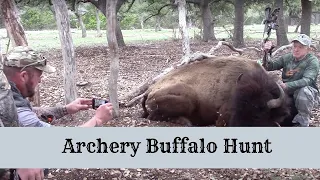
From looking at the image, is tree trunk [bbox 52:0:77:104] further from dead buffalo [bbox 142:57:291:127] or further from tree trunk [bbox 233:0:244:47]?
tree trunk [bbox 233:0:244:47]

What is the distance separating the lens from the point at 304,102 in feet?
21.9

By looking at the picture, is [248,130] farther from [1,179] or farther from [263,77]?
[263,77]

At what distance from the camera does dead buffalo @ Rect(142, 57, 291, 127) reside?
21.7ft

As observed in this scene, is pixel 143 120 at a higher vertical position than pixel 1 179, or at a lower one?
lower

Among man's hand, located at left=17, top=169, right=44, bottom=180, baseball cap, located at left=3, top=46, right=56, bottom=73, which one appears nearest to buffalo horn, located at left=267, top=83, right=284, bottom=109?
baseball cap, located at left=3, top=46, right=56, bottom=73

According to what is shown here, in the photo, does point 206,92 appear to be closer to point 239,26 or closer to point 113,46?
point 113,46

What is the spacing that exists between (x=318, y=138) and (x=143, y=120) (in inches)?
183

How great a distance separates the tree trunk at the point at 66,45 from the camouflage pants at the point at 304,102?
3.75 metres

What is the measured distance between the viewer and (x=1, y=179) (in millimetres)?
2910

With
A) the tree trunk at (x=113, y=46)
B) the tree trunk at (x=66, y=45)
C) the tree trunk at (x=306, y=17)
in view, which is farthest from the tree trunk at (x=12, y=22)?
the tree trunk at (x=306, y=17)

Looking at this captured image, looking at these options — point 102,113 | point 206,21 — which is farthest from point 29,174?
point 206,21

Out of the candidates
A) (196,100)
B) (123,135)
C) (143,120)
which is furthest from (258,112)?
(123,135)

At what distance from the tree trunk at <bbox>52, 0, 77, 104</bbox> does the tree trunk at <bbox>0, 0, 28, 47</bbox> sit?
699 millimetres

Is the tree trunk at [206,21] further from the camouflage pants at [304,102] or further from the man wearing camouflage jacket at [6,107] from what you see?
the man wearing camouflage jacket at [6,107]
